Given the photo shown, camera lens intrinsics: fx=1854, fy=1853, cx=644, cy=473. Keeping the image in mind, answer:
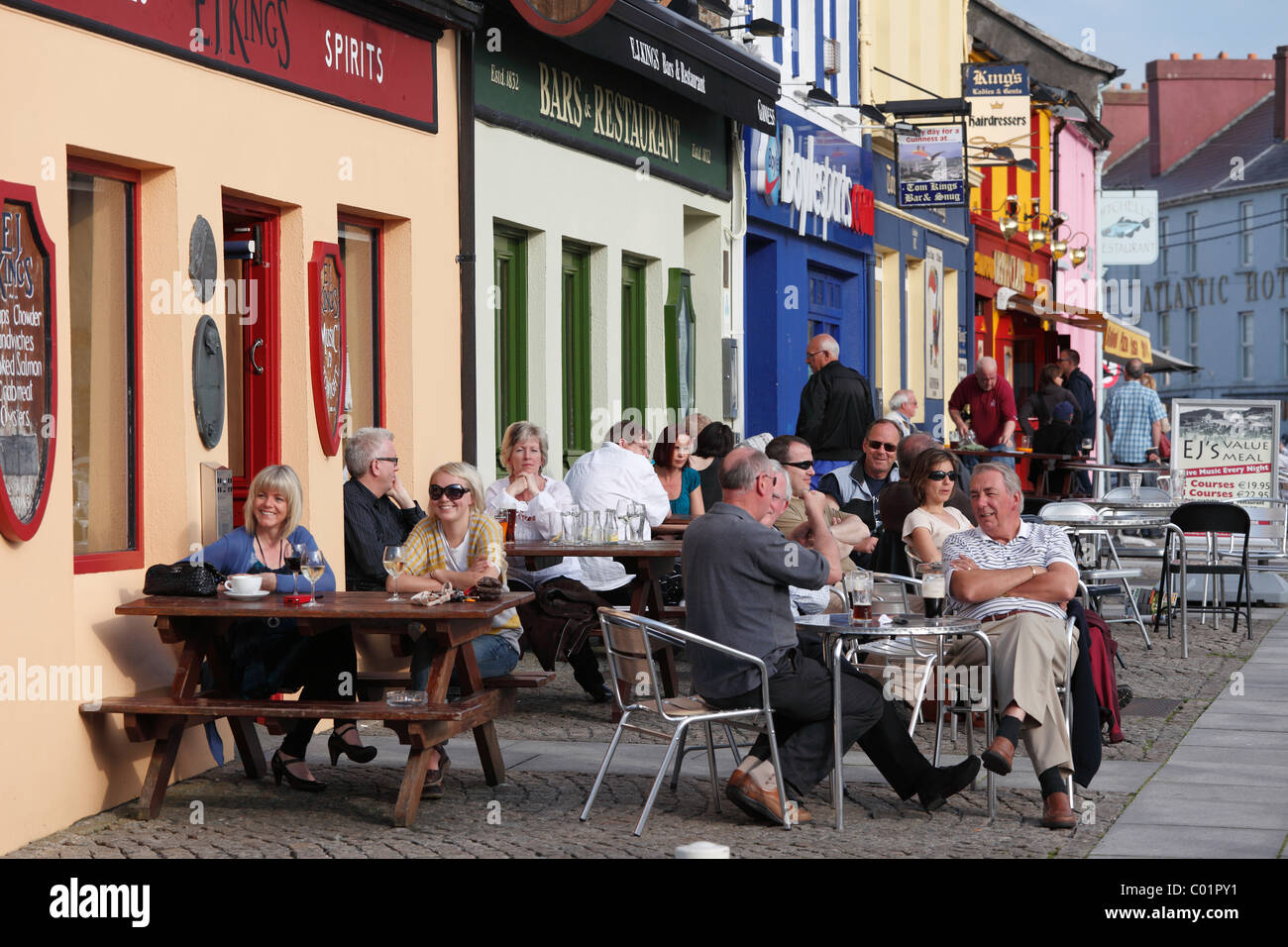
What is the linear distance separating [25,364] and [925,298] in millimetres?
19134

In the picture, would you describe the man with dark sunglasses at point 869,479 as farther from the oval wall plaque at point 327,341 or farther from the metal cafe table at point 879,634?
the metal cafe table at point 879,634

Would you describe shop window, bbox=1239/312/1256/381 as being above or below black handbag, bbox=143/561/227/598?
above

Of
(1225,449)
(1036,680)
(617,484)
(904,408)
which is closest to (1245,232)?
(1225,449)

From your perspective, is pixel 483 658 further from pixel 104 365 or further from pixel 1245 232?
pixel 1245 232

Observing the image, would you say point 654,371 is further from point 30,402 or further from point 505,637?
point 30,402

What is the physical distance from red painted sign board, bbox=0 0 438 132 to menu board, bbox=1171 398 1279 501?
8.27 meters

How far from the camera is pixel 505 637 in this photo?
27.0ft

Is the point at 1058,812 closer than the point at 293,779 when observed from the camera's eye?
Yes

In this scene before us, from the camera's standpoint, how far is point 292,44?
30.3 ft

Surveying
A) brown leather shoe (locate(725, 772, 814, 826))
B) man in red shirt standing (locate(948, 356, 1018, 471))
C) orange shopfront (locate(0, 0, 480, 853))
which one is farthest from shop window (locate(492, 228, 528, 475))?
man in red shirt standing (locate(948, 356, 1018, 471))

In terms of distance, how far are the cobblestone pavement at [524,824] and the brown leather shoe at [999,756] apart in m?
0.25

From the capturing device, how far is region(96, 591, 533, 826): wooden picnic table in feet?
22.9

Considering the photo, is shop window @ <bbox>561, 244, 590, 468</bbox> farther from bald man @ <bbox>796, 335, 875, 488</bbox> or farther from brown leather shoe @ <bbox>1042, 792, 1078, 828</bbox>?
brown leather shoe @ <bbox>1042, 792, 1078, 828</bbox>
